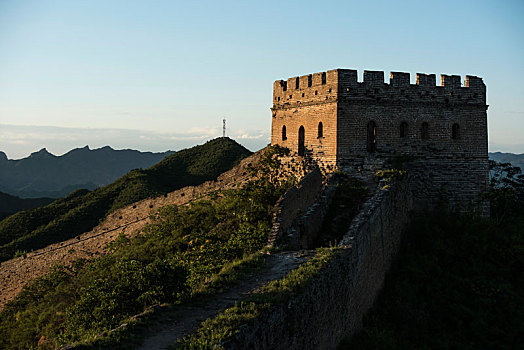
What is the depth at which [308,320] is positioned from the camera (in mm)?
8023

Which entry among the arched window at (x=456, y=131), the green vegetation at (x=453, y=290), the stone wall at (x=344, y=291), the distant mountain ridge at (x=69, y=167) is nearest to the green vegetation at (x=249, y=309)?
the stone wall at (x=344, y=291)

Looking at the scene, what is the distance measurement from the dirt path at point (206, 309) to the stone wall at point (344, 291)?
3.08ft

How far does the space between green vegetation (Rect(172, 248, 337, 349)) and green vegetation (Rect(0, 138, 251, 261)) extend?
25439mm

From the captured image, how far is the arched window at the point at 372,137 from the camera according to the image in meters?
16.2

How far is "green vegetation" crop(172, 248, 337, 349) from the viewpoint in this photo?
612cm

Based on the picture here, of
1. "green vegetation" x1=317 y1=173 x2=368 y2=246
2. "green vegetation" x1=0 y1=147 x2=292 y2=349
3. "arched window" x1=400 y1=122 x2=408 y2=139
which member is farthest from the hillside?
"arched window" x1=400 y1=122 x2=408 y2=139

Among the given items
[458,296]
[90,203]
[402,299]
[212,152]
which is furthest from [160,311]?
[212,152]

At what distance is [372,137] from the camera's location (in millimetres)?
16359

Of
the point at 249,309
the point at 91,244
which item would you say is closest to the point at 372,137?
the point at 249,309

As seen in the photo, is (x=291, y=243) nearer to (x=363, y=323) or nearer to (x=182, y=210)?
(x=363, y=323)

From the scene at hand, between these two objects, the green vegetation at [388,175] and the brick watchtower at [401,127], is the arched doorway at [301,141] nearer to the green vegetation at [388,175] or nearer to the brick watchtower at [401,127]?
the brick watchtower at [401,127]

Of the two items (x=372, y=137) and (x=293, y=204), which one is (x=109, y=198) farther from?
(x=293, y=204)

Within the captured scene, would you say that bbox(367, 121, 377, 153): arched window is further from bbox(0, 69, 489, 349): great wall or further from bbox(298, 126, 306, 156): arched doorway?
bbox(298, 126, 306, 156): arched doorway

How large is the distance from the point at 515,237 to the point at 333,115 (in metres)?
7.23
